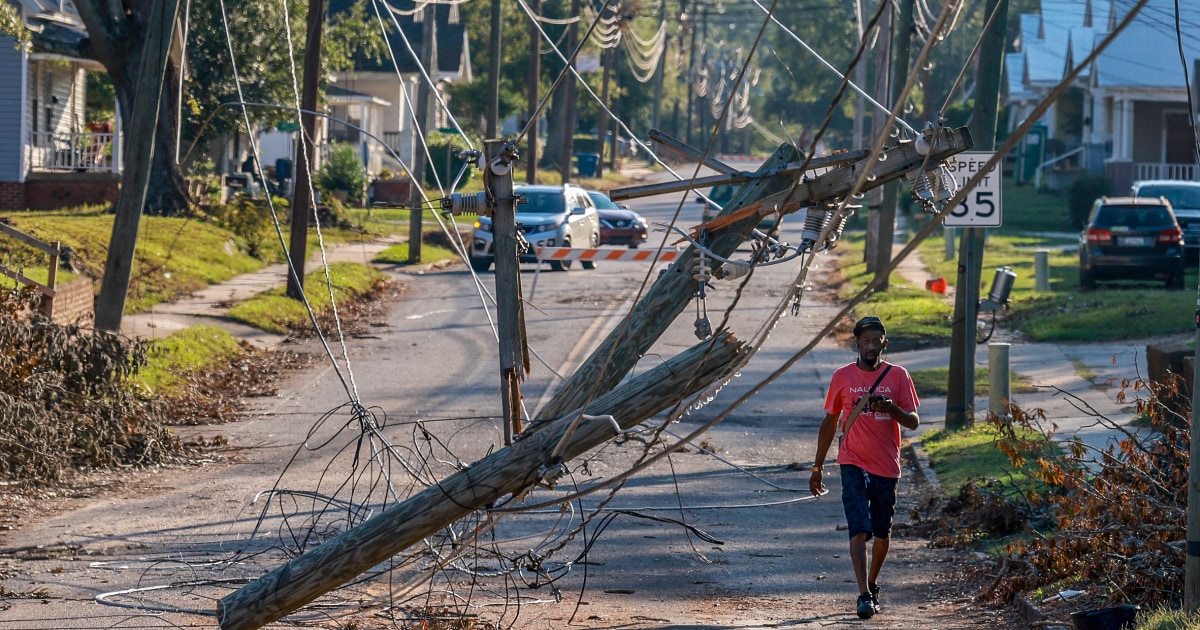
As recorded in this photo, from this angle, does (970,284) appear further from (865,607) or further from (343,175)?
(343,175)

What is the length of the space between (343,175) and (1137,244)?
20.7 metres

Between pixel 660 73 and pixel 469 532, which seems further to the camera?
pixel 660 73

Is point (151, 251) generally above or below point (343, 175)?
below

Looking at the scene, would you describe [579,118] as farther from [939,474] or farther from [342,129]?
[939,474]

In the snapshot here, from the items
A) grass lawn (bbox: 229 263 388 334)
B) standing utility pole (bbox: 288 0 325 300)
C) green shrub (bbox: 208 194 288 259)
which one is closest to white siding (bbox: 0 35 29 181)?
green shrub (bbox: 208 194 288 259)

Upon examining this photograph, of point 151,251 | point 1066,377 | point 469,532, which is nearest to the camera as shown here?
point 469,532

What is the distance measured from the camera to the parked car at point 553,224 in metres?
25.5

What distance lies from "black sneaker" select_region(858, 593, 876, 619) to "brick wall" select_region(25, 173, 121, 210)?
2480cm

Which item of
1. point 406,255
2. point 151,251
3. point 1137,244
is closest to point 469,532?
point 151,251

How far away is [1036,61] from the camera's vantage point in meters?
50.2

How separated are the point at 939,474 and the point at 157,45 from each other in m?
7.78

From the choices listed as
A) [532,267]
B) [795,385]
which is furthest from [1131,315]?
[532,267]

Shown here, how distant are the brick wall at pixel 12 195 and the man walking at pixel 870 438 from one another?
2492 cm

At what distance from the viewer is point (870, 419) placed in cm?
726
